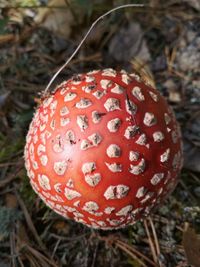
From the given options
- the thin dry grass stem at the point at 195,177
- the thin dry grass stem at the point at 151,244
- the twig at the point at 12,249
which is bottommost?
the twig at the point at 12,249

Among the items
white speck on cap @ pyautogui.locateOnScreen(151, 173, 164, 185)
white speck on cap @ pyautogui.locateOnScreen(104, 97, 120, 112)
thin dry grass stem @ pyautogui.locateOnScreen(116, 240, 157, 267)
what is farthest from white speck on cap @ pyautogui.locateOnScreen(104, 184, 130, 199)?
thin dry grass stem @ pyautogui.locateOnScreen(116, 240, 157, 267)

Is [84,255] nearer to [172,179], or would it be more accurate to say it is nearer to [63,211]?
[63,211]

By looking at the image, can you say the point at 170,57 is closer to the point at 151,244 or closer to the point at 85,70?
the point at 85,70

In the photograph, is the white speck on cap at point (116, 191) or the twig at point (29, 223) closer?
the white speck on cap at point (116, 191)

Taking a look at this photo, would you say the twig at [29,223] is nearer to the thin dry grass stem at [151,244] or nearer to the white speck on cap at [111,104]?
the thin dry grass stem at [151,244]

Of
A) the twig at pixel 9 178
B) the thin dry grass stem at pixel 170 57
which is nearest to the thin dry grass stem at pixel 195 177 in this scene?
the thin dry grass stem at pixel 170 57

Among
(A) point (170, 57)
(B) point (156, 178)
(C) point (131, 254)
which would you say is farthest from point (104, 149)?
(A) point (170, 57)

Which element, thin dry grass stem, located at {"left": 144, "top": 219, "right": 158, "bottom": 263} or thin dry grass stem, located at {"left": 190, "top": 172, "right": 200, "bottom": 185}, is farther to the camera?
thin dry grass stem, located at {"left": 190, "top": 172, "right": 200, "bottom": 185}

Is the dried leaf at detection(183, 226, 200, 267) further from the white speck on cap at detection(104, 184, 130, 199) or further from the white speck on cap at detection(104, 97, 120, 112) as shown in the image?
the white speck on cap at detection(104, 97, 120, 112)
